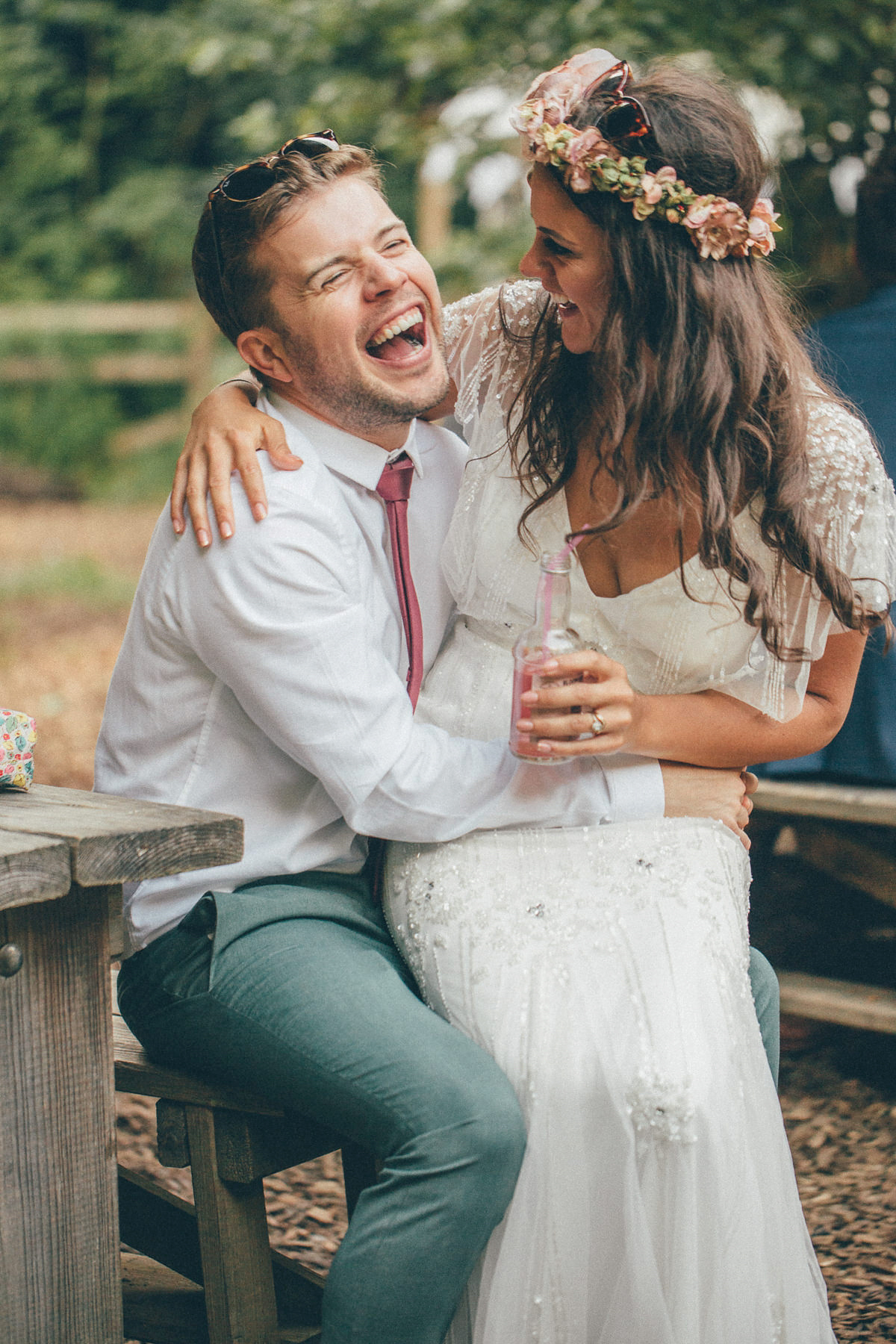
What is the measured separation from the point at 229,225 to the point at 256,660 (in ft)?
2.36

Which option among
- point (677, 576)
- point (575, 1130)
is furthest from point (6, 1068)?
point (677, 576)

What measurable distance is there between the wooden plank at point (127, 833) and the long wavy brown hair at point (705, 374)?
69 cm

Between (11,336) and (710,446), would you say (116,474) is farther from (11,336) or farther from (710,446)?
(710,446)

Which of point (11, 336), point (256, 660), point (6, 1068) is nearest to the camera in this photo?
point (6, 1068)

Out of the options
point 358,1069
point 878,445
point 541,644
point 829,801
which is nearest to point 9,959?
point 358,1069

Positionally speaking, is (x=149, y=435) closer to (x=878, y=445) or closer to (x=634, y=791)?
(x=878, y=445)

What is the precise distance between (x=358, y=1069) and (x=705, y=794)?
27.0 inches

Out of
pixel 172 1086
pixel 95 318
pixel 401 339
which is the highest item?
pixel 95 318

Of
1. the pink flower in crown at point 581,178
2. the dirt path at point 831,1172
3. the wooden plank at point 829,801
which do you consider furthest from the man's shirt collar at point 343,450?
the dirt path at point 831,1172

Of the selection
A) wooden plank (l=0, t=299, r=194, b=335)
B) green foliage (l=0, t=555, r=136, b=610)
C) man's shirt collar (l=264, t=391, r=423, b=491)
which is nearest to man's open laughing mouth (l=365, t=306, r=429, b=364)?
man's shirt collar (l=264, t=391, r=423, b=491)

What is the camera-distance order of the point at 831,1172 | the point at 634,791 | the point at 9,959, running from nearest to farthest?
1. the point at 9,959
2. the point at 634,791
3. the point at 831,1172

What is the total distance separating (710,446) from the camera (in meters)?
1.99

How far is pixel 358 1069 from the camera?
1.74m

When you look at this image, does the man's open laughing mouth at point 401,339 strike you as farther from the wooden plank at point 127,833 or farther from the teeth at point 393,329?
the wooden plank at point 127,833
